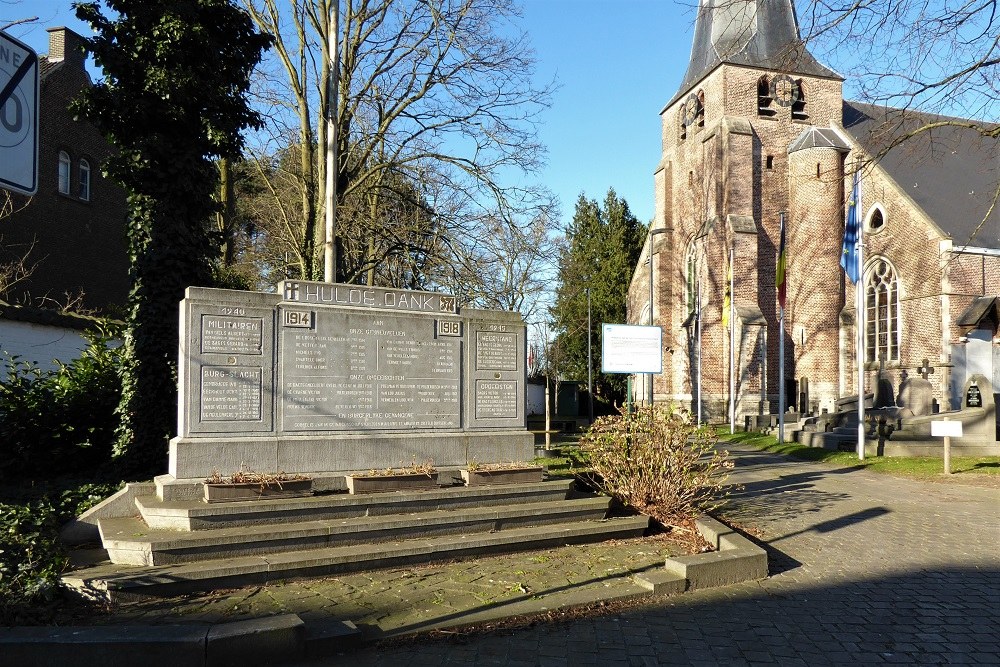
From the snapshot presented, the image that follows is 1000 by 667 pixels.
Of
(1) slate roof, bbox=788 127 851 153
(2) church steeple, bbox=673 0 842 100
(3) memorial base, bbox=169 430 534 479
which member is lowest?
(3) memorial base, bbox=169 430 534 479

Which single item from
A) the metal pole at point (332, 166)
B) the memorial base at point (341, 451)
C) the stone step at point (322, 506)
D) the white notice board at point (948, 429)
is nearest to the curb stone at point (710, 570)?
the stone step at point (322, 506)

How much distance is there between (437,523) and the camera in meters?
7.64

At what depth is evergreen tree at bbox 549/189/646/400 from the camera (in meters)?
50.4

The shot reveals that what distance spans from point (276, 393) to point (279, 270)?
1628 cm

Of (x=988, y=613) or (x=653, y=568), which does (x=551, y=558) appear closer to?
(x=653, y=568)

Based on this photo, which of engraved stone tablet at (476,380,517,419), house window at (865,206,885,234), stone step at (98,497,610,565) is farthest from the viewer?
house window at (865,206,885,234)

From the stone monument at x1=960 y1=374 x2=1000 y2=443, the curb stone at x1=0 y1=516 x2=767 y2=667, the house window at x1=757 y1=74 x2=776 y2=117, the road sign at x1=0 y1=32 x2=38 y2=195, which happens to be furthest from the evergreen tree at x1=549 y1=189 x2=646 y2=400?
the road sign at x1=0 y1=32 x2=38 y2=195

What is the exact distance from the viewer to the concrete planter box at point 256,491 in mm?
7215

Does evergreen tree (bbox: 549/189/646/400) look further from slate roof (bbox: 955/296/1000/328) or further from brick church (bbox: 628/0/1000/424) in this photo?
slate roof (bbox: 955/296/1000/328)

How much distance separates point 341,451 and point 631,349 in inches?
377

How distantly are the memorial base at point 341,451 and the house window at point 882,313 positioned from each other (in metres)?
26.1

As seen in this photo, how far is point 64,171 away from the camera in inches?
1004

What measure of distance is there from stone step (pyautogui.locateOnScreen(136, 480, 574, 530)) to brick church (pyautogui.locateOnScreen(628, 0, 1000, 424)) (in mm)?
21495

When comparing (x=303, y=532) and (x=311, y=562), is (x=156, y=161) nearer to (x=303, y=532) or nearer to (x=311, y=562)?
(x=303, y=532)
